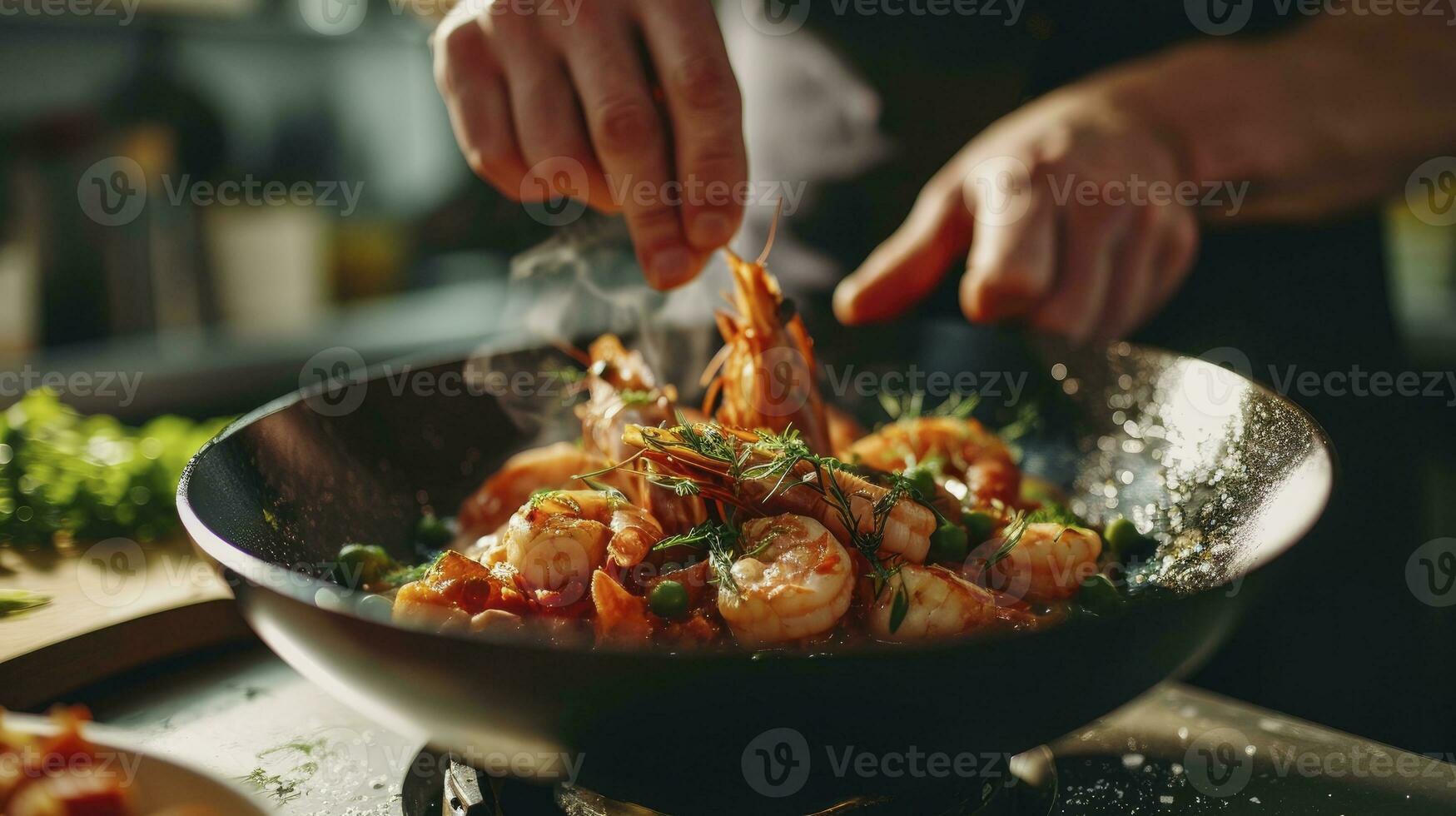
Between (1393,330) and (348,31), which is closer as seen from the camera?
(1393,330)

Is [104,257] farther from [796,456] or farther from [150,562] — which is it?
[796,456]

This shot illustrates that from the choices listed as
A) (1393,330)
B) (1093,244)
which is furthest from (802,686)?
(1393,330)

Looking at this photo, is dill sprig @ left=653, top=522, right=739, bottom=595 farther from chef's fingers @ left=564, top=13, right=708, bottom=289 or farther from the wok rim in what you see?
chef's fingers @ left=564, top=13, right=708, bottom=289

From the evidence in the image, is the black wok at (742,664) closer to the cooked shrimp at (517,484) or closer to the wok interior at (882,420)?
the wok interior at (882,420)

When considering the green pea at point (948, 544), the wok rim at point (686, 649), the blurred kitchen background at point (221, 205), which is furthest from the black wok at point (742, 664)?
the blurred kitchen background at point (221, 205)

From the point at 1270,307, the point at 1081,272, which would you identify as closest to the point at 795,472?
the point at 1081,272

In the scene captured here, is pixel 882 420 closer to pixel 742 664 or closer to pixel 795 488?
pixel 795 488

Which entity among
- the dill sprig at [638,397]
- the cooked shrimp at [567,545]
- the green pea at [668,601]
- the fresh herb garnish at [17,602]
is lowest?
the fresh herb garnish at [17,602]
